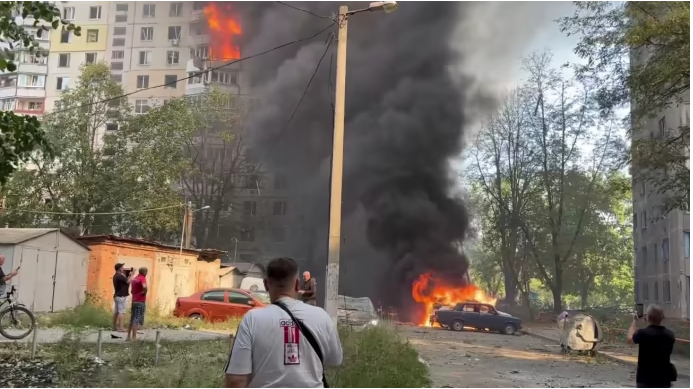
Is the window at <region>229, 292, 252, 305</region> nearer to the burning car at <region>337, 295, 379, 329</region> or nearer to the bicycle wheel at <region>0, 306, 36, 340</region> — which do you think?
the burning car at <region>337, 295, 379, 329</region>

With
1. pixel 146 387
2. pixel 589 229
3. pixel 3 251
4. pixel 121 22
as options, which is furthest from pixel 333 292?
pixel 121 22

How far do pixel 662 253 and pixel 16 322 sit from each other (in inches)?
1121

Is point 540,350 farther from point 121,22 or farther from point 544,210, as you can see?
point 121,22

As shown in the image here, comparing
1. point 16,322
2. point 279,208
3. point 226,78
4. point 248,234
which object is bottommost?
point 16,322

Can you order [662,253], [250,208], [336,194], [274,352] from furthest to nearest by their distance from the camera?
[250,208], [662,253], [336,194], [274,352]

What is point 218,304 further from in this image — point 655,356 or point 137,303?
point 655,356

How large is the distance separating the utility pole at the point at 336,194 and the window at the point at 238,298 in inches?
273

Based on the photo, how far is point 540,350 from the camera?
14.1 metres

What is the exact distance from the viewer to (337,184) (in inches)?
317

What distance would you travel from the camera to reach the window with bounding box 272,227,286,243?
2539cm

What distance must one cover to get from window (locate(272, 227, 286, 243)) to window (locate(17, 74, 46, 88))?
111 feet

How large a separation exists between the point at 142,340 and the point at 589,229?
27098mm

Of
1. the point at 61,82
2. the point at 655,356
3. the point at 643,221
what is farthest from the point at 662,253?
the point at 61,82

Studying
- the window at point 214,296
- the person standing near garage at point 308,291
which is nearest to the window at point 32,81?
the window at point 214,296
